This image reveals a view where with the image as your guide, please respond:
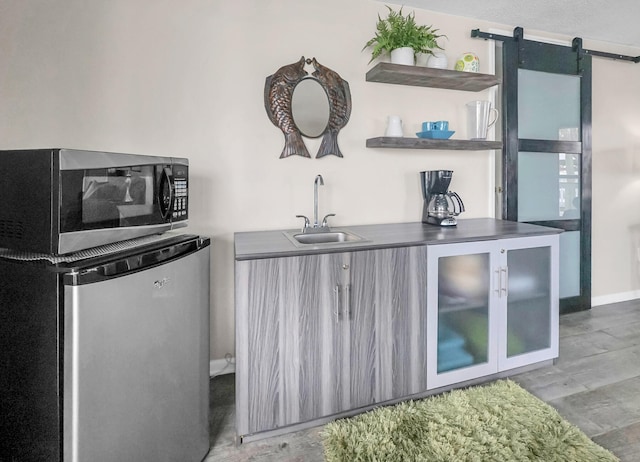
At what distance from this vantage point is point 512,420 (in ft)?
5.60

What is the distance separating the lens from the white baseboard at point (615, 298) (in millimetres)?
3381

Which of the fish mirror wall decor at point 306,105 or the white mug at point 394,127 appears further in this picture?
the white mug at point 394,127

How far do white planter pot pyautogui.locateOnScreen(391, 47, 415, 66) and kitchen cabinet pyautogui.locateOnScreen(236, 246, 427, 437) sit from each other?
4.16 feet

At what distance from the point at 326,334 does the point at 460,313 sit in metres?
0.80

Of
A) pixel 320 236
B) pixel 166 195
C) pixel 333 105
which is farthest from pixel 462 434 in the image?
pixel 333 105

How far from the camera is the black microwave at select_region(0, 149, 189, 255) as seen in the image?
0.99 meters

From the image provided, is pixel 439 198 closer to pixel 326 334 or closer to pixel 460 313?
pixel 460 313

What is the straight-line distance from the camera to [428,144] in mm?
2438

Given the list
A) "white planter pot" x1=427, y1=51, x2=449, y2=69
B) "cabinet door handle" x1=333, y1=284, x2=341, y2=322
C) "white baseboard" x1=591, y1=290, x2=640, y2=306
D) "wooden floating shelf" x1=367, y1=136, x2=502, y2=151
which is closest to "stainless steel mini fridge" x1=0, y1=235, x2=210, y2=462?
"cabinet door handle" x1=333, y1=284, x2=341, y2=322

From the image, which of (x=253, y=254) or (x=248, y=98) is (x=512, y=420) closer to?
(x=253, y=254)

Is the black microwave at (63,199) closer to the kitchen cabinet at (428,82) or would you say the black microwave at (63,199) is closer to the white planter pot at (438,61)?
the kitchen cabinet at (428,82)

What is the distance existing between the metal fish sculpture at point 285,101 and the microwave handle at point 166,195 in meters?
0.93

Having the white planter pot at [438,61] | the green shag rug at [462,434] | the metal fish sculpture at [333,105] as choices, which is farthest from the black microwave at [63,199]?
the white planter pot at [438,61]

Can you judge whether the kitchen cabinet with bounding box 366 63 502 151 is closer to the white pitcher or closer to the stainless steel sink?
the white pitcher
